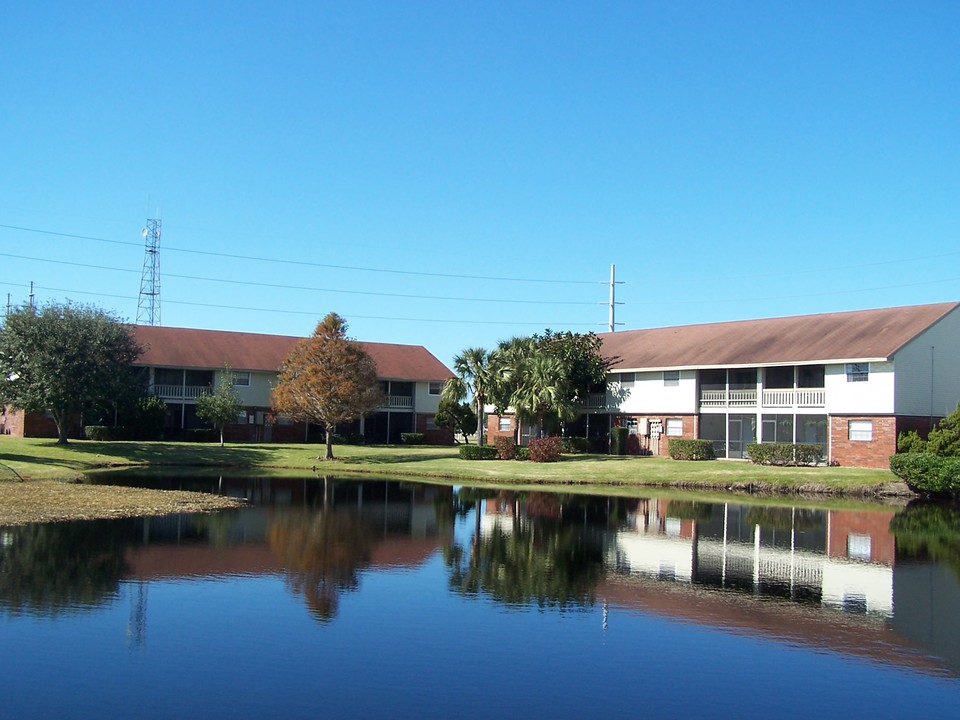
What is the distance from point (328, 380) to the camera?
56125mm

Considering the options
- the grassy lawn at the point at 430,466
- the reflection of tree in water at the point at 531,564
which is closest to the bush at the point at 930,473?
the grassy lawn at the point at 430,466

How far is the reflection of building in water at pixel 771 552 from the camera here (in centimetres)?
1859

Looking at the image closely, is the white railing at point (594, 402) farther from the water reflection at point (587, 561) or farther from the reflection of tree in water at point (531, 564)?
the reflection of tree in water at point (531, 564)

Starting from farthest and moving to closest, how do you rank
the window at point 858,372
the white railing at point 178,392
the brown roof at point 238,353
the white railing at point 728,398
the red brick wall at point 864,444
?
the brown roof at point 238,353
the white railing at point 178,392
the white railing at point 728,398
the window at point 858,372
the red brick wall at point 864,444

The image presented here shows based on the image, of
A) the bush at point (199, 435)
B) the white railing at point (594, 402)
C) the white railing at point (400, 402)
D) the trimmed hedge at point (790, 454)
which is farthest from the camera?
the white railing at point (400, 402)

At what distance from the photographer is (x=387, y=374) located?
73.6 m

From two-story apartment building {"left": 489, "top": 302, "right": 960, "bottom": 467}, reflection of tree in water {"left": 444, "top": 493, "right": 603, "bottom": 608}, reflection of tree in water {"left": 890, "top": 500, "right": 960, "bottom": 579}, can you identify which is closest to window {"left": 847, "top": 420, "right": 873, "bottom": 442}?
two-story apartment building {"left": 489, "top": 302, "right": 960, "bottom": 467}

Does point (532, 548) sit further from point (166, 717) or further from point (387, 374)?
point (387, 374)

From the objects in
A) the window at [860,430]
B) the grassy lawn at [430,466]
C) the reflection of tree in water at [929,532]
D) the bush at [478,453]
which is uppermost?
the window at [860,430]

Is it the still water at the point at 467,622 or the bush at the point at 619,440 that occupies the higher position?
the bush at the point at 619,440

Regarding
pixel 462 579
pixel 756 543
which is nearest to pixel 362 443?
pixel 756 543

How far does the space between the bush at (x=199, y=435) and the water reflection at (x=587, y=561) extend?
1353 inches

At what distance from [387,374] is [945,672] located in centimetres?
6216

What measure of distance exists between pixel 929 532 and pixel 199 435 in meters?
48.5
